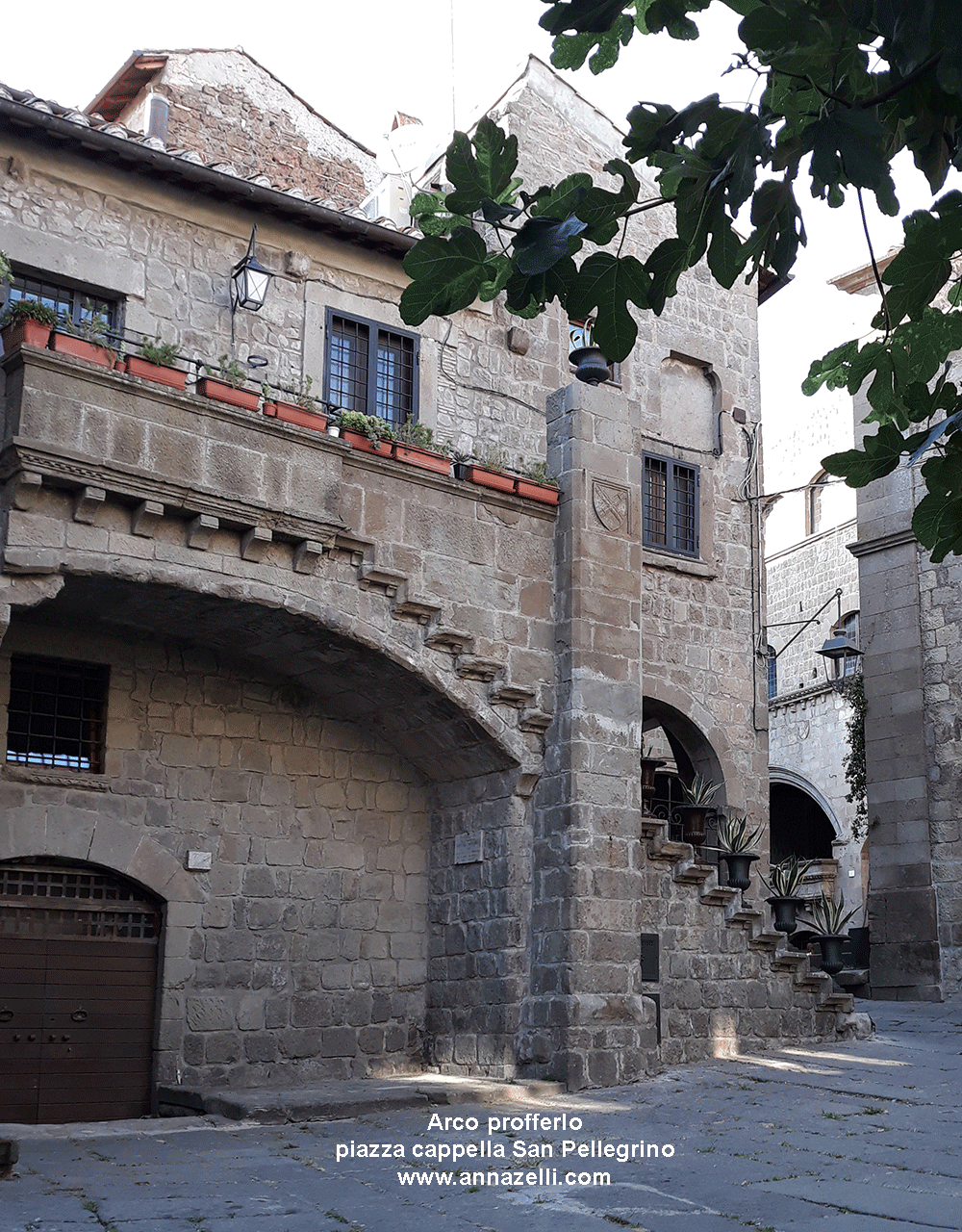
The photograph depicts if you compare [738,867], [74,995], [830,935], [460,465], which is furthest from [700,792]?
[74,995]

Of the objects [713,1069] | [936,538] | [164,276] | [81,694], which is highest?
[164,276]

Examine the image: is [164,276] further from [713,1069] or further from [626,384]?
[713,1069]

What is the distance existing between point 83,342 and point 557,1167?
628 centimetres

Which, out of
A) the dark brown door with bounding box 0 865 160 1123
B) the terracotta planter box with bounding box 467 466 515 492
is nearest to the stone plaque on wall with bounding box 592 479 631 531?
the terracotta planter box with bounding box 467 466 515 492

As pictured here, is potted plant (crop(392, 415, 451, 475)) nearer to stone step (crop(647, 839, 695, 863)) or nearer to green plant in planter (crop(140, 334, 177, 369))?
green plant in planter (crop(140, 334, 177, 369))

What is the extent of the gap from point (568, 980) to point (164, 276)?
6978mm

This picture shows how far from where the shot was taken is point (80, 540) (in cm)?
963

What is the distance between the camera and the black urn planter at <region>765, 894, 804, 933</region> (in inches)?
538

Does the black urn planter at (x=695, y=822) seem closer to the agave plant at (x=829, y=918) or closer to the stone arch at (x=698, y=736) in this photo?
the agave plant at (x=829, y=918)

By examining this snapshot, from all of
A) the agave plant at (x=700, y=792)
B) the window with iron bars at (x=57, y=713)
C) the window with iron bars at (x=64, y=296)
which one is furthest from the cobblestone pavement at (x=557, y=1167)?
the window with iron bars at (x=64, y=296)

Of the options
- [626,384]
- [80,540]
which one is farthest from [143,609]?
[626,384]

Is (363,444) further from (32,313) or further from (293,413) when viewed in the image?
(32,313)

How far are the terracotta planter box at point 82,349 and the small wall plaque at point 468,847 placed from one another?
16.4 ft

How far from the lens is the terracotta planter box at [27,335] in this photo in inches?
377
